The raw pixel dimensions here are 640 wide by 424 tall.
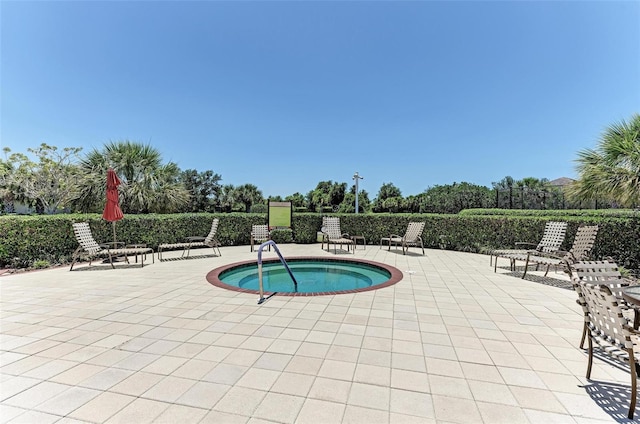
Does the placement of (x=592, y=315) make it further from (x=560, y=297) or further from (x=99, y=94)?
(x=99, y=94)

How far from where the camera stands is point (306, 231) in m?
11.8

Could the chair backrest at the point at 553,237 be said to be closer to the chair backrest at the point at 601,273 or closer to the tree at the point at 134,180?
the chair backrest at the point at 601,273

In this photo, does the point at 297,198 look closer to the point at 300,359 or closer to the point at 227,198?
the point at 227,198

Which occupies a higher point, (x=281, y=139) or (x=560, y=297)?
(x=281, y=139)

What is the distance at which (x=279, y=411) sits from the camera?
1.84 m

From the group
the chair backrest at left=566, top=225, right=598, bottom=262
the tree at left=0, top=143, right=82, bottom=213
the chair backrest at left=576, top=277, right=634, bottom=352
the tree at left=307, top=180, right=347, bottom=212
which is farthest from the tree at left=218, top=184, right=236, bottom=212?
the chair backrest at left=576, top=277, right=634, bottom=352

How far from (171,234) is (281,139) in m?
14.3

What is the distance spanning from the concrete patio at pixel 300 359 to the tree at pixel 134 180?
8959mm

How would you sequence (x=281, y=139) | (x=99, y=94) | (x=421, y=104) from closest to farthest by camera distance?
(x=99, y=94) < (x=421, y=104) < (x=281, y=139)


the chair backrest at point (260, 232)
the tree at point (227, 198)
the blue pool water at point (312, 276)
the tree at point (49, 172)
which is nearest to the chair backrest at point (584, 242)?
the blue pool water at point (312, 276)

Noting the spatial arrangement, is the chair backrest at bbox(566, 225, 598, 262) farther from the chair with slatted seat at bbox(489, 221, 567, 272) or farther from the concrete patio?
the concrete patio

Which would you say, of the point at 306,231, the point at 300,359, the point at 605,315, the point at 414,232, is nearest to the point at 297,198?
the point at 306,231

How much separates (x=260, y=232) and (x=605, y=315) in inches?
365

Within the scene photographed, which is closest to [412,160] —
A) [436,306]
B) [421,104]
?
[421,104]
